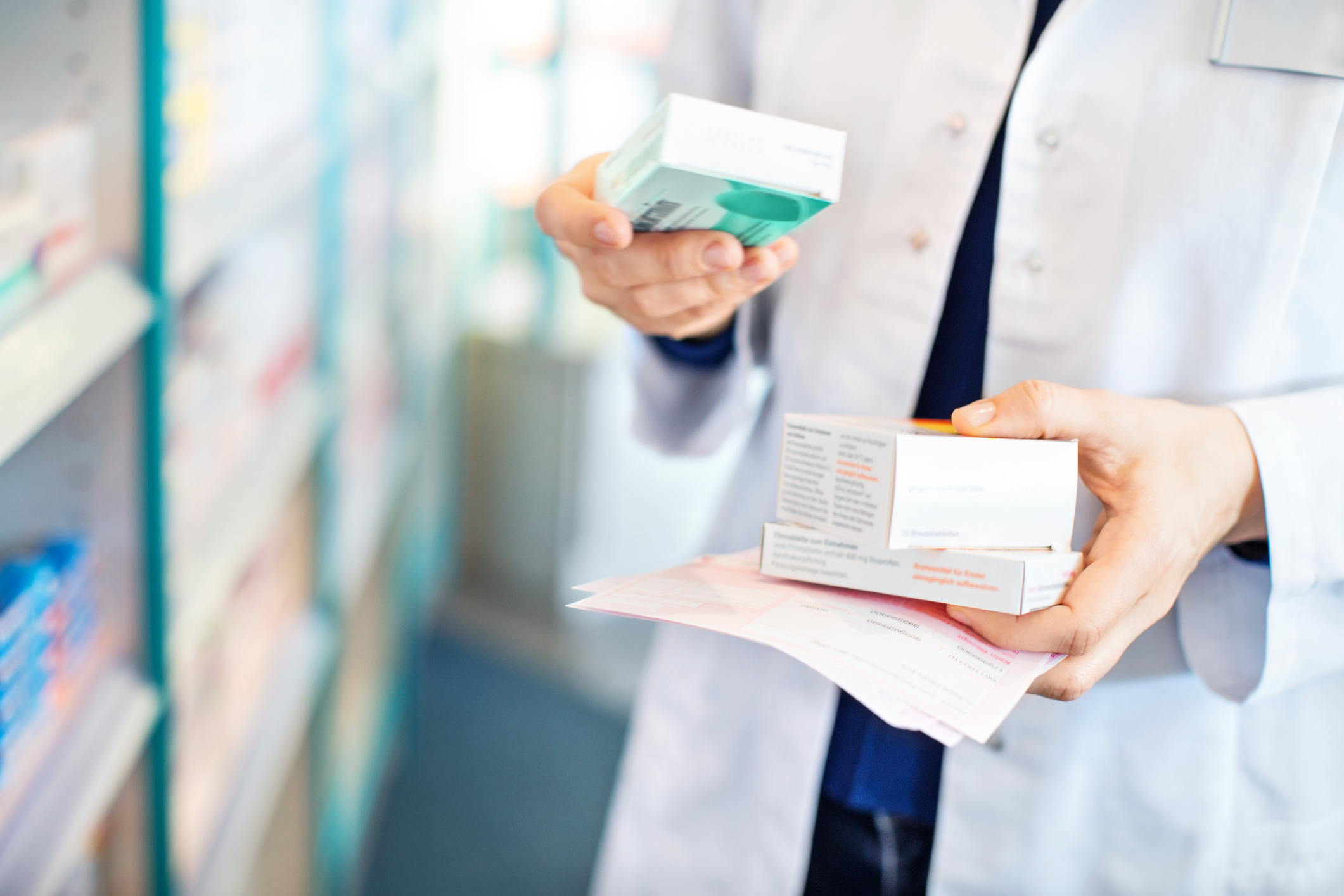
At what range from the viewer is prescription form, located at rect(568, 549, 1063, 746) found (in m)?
0.55

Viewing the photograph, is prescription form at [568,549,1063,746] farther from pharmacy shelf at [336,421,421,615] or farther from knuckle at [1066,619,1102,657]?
pharmacy shelf at [336,421,421,615]

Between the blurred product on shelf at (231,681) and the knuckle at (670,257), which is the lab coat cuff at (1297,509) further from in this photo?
the blurred product on shelf at (231,681)

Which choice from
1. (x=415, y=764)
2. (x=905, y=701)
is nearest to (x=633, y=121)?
(x=415, y=764)

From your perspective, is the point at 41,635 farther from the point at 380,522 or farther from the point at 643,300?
the point at 380,522

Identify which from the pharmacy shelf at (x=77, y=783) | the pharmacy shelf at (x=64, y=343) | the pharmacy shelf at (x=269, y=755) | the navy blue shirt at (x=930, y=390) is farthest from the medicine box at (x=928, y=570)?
the pharmacy shelf at (x=269, y=755)

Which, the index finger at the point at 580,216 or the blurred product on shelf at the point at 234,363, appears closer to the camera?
the index finger at the point at 580,216

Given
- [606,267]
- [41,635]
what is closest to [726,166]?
[606,267]

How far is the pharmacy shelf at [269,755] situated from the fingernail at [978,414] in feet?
3.52

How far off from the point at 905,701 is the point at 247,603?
1.18 m

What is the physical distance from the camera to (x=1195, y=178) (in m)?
0.73

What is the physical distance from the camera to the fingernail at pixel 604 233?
25.1 inches

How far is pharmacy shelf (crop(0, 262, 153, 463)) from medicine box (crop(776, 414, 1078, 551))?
54 centimetres

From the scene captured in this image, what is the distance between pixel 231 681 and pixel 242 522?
11.5 inches

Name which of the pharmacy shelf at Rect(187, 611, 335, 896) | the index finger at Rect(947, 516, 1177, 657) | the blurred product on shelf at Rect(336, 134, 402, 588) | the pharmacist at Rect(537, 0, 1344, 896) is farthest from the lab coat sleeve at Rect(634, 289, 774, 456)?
the blurred product on shelf at Rect(336, 134, 402, 588)
